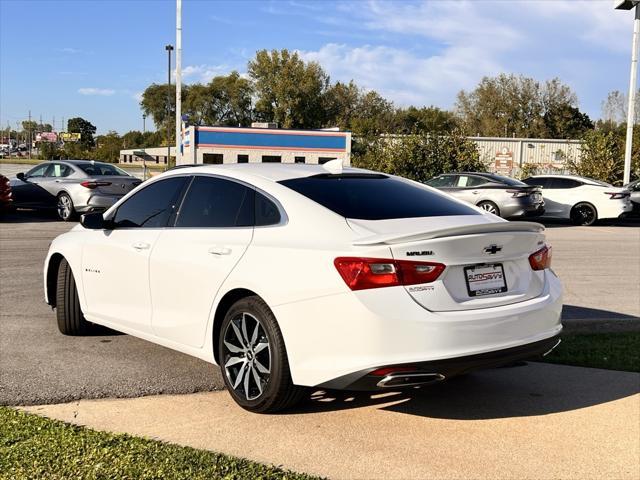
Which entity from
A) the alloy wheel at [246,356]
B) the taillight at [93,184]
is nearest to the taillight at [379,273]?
the alloy wheel at [246,356]

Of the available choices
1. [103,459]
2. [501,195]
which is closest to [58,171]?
[501,195]

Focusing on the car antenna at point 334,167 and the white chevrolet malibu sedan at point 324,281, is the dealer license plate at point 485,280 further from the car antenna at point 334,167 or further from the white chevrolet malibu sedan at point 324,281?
the car antenna at point 334,167

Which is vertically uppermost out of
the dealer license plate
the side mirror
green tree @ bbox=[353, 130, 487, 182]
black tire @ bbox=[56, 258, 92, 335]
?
green tree @ bbox=[353, 130, 487, 182]

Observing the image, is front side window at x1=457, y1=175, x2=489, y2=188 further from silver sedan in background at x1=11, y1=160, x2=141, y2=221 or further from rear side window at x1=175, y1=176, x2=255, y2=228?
rear side window at x1=175, y1=176, x2=255, y2=228

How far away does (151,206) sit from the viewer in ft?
17.9

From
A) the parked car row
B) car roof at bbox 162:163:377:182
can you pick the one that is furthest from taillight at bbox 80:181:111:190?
car roof at bbox 162:163:377:182

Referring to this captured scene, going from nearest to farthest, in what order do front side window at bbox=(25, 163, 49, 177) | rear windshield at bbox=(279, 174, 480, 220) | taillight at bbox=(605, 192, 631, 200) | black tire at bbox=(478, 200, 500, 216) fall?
1. rear windshield at bbox=(279, 174, 480, 220)
2. front side window at bbox=(25, 163, 49, 177)
3. black tire at bbox=(478, 200, 500, 216)
4. taillight at bbox=(605, 192, 631, 200)

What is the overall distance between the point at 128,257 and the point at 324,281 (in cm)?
209

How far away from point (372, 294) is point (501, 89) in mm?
75542

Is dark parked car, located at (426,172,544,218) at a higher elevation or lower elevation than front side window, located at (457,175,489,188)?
lower

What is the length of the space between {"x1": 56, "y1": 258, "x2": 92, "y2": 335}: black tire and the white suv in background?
58.1 ft

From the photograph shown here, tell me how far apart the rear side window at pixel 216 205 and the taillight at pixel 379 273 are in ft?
3.31

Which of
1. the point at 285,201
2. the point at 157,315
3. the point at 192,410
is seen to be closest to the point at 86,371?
the point at 157,315

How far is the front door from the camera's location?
5.16 metres
